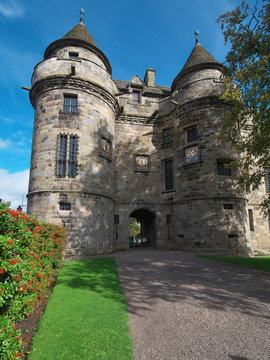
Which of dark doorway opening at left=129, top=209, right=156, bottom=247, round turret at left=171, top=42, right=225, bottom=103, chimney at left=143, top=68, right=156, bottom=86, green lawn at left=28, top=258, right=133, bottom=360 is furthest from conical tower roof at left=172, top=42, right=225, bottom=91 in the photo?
green lawn at left=28, top=258, right=133, bottom=360

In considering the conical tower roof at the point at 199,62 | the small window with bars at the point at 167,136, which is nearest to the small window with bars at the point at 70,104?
the small window with bars at the point at 167,136

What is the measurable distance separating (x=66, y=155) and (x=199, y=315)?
11121 mm

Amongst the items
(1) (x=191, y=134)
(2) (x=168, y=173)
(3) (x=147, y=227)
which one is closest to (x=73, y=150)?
(2) (x=168, y=173)

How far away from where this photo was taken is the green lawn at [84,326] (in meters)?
3.04

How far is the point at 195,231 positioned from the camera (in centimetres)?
1446

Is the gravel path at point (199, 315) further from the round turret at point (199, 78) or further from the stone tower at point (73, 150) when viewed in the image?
the round turret at point (199, 78)

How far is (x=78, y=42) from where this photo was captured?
15039 mm

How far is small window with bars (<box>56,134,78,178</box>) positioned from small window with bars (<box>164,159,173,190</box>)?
26.5 ft

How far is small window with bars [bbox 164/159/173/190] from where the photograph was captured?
17.5 meters

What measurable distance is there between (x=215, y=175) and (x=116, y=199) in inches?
301

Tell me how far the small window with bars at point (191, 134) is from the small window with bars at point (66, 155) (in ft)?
28.5

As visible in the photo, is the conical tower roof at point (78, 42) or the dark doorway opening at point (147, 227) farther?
the dark doorway opening at point (147, 227)

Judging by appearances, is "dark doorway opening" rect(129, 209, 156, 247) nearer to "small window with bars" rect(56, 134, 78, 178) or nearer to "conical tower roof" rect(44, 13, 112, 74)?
"small window with bars" rect(56, 134, 78, 178)

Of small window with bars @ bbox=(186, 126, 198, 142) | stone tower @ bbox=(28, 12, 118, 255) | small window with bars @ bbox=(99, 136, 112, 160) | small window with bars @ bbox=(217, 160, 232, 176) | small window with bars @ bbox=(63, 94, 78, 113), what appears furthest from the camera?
small window with bars @ bbox=(186, 126, 198, 142)
